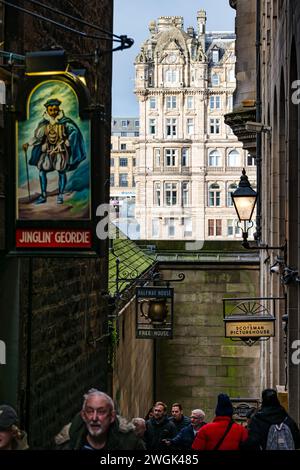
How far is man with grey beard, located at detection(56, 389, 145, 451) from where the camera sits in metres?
5.49

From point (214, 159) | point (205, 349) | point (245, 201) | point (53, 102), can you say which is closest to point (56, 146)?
point (53, 102)

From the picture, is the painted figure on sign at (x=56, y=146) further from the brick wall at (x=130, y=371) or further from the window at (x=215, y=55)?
the window at (x=215, y=55)

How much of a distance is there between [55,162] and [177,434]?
10.2 ft

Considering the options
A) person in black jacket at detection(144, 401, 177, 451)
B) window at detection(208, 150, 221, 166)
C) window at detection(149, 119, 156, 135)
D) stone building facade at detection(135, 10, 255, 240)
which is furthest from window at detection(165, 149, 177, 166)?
person in black jacket at detection(144, 401, 177, 451)

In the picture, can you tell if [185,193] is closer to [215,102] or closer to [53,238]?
[215,102]

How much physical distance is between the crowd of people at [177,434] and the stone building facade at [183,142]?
6361 cm

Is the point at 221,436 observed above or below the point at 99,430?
below

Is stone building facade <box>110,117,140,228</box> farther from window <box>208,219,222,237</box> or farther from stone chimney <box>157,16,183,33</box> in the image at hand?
stone chimney <box>157,16,183,33</box>

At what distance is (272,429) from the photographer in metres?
6.66

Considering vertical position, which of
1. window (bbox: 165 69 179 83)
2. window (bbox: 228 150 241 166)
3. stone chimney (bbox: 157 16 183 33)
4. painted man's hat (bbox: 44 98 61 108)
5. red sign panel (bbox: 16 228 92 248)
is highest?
stone chimney (bbox: 157 16 183 33)

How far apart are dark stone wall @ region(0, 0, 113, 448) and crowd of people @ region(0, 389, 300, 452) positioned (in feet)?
5.75
